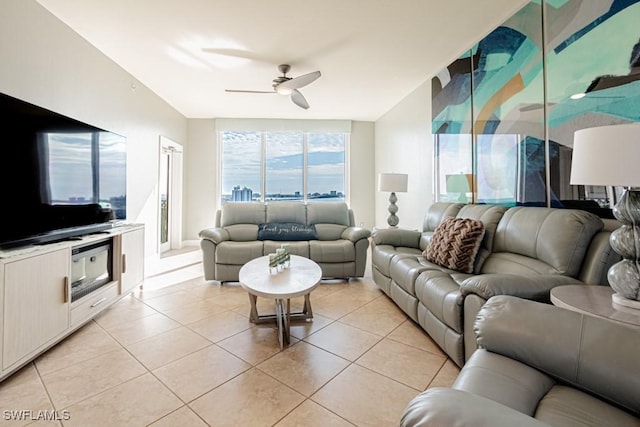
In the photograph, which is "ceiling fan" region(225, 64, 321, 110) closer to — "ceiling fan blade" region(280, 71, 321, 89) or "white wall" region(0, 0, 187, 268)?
"ceiling fan blade" region(280, 71, 321, 89)

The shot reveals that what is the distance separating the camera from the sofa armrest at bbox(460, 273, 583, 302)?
1.44 meters

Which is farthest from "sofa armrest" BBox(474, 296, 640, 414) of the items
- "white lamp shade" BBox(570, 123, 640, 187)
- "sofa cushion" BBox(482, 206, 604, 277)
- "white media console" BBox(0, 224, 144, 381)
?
"white media console" BBox(0, 224, 144, 381)

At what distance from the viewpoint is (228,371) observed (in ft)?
5.68

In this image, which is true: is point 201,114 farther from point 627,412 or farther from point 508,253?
point 627,412

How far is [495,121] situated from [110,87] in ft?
13.7

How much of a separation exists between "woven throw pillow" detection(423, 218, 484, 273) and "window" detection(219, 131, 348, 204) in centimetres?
396

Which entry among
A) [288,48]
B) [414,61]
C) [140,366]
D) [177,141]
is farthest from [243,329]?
[177,141]

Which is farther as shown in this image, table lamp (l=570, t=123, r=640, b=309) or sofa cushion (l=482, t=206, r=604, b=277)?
sofa cushion (l=482, t=206, r=604, b=277)

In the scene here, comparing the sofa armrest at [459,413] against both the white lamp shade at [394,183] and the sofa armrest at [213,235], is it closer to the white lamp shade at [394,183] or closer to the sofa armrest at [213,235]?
the sofa armrest at [213,235]

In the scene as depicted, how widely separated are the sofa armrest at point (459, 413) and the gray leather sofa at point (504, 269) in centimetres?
95

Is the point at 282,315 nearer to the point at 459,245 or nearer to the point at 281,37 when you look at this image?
the point at 459,245

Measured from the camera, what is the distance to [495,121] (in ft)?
8.57

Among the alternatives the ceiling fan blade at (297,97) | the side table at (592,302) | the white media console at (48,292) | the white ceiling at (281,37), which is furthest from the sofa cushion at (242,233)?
the side table at (592,302)

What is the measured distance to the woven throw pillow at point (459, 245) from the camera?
2.18 m
